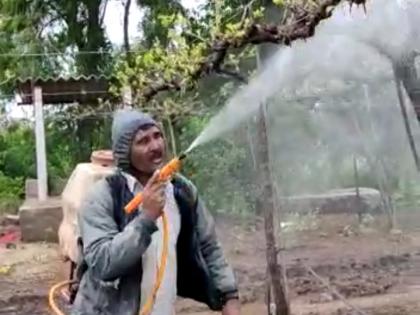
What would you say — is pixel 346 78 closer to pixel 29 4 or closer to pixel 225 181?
pixel 225 181

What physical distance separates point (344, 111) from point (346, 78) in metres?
0.74

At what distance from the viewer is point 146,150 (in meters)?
2.91

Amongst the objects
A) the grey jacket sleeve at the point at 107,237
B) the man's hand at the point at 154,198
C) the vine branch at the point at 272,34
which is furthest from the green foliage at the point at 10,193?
the man's hand at the point at 154,198

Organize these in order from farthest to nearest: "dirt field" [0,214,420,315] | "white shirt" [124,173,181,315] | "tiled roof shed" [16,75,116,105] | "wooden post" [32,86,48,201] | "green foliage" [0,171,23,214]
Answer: "green foliage" [0,171,23,214]
"tiled roof shed" [16,75,116,105]
"wooden post" [32,86,48,201]
"dirt field" [0,214,420,315]
"white shirt" [124,173,181,315]

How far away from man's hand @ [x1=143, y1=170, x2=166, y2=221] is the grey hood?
0.17 meters

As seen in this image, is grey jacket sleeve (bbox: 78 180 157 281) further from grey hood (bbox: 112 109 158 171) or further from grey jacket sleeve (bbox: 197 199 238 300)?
grey jacket sleeve (bbox: 197 199 238 300)

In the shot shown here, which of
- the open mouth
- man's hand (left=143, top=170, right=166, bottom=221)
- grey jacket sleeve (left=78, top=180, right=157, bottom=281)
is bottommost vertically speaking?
grey jacket sleeve (left=78, top=180, right=157, bottom=281)

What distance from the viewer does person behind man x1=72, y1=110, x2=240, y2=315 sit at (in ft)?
9.06

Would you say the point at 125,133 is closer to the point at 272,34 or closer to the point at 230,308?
the point at 230,308

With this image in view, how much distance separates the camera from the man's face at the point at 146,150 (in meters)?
2.90

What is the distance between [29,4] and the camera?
17453 millimetres

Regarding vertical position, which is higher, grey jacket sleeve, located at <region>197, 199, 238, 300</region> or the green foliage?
grey jacket sleeve, located at <region>197, 199, 238, 300</region>

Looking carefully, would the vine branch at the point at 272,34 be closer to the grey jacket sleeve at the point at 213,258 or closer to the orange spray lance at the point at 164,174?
the grey jacket sleeve at the point at 213,258

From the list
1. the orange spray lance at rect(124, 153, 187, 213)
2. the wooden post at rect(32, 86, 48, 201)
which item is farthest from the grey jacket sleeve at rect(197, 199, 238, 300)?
the wooden post at rect(32, 86, 48, 201)
